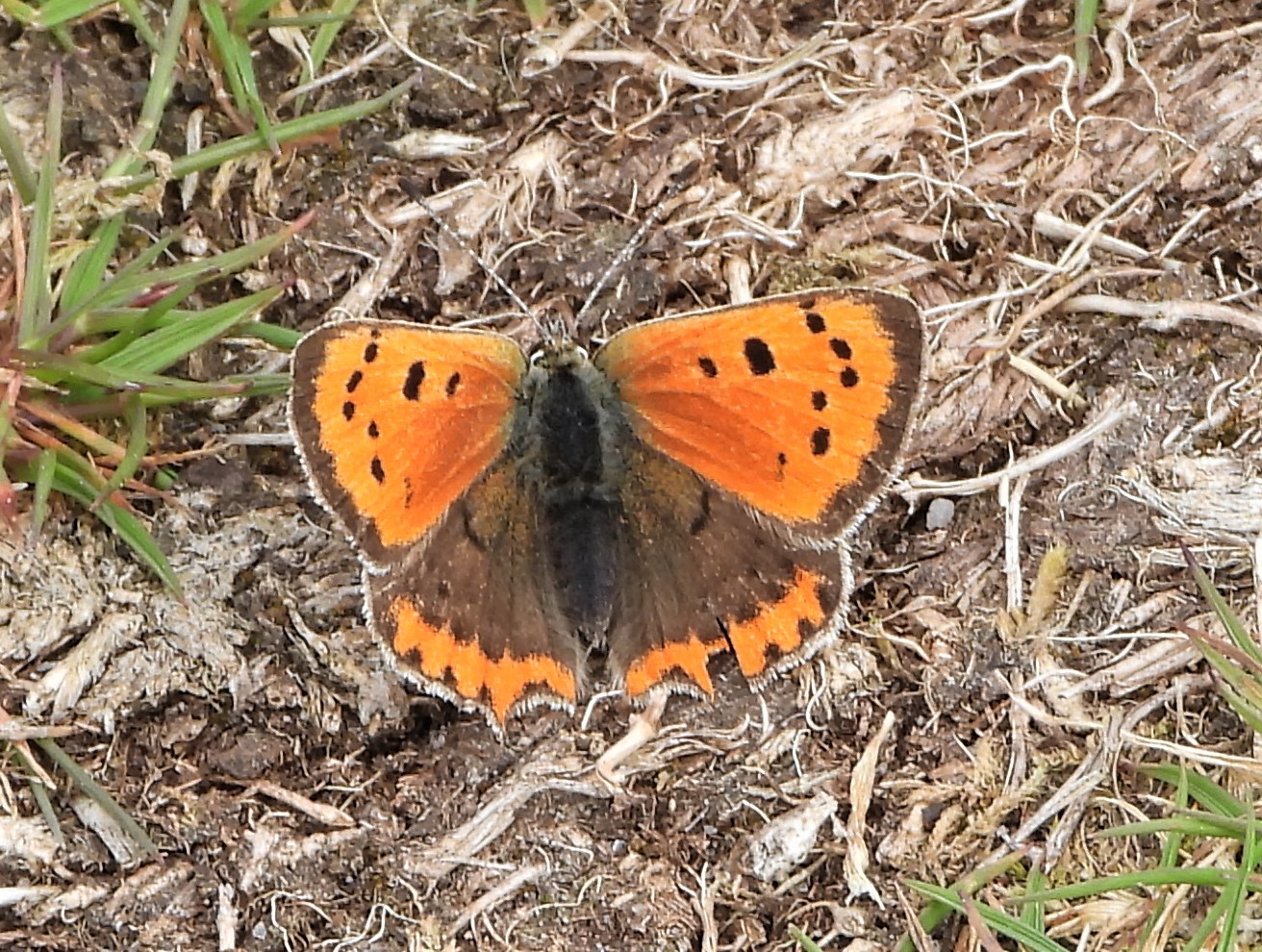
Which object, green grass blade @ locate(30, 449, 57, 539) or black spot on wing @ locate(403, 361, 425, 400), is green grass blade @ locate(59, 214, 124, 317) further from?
black spot on wing @ locate(403, 361, 425, 400)

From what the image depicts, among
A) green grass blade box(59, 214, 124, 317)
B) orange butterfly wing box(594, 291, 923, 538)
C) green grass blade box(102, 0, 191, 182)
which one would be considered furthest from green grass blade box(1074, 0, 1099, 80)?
green grass blade box(59, 214, 124, 317)

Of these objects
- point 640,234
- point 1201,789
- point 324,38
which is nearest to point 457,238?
point 640,234

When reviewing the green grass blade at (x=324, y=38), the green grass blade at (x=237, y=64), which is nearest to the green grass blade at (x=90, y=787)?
the green grass blade at (x=237, y=64)

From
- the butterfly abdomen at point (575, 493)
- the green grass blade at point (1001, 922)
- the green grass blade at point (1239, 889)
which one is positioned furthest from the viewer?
the butterfly abdomen at point (575, 493)

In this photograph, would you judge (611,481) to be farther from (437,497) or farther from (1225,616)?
(1225,616)

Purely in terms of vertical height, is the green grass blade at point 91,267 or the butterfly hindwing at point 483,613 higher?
the green grass blade at point 91,267

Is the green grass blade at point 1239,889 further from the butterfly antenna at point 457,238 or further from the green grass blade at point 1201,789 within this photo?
the butterfly antenna at point 457,238

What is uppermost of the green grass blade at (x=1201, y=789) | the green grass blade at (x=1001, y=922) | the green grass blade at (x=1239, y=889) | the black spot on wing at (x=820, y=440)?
the black spot on wing at (x=820, y=440)
